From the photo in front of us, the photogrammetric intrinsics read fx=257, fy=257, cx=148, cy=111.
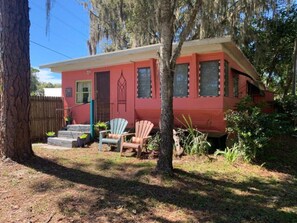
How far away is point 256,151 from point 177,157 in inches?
73.3

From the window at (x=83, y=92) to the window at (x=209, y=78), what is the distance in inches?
187

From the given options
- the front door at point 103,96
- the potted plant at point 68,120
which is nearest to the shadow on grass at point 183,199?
the front door at point 103,96

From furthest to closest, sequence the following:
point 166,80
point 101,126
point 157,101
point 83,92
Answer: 1. point 83,92
2. point 101,126
3. point 157,101
4. point 166,80

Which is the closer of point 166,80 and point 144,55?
point 166,80

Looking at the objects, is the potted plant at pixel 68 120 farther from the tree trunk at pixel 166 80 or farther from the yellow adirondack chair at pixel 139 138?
the tree trunk at pixel 166 80

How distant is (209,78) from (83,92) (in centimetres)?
529

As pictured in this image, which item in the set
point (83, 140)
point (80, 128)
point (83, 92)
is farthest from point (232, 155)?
point (83, 92)

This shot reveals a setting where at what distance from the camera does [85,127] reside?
346 inches

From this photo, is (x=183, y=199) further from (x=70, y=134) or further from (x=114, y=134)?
(x=70, y=134)

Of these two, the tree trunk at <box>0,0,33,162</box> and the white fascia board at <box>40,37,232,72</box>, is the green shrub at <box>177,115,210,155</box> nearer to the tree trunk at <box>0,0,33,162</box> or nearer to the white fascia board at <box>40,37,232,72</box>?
the white fascia board at <box>40,37,232,72</box>

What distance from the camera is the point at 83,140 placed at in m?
8.17

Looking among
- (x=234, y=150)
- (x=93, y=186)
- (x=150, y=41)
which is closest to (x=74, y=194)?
(x=93, y=186)

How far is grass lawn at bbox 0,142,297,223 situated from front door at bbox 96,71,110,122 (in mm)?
4097

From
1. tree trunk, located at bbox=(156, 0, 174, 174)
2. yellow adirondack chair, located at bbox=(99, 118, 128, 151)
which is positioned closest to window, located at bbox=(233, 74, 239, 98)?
yellow adirondack chair, located at bbox=(99, 118, 128, 151)
